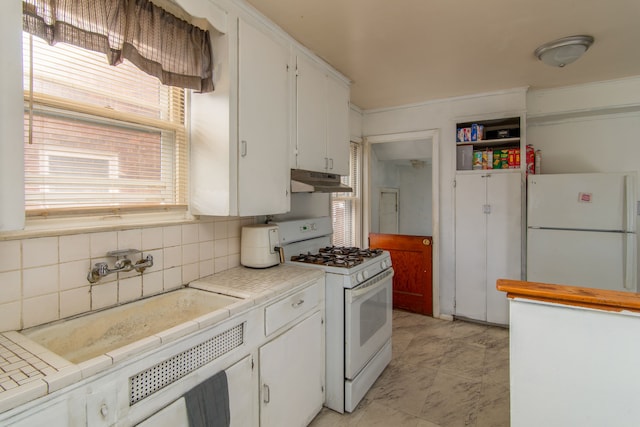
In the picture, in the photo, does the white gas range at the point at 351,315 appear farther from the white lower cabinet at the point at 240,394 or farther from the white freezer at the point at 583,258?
the white freezer at the point at 583,258

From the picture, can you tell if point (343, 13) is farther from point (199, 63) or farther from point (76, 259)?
point (76, 259)

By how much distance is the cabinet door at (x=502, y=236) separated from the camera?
10.6 feet

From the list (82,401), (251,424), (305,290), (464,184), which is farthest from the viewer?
(464,184)

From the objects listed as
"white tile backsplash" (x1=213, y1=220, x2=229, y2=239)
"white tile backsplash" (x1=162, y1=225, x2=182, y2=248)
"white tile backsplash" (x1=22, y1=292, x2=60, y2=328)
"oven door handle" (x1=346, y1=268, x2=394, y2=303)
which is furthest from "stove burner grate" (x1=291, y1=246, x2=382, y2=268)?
"white tile backsplash" (x1=22, y1=292, x2=60, y2=328)

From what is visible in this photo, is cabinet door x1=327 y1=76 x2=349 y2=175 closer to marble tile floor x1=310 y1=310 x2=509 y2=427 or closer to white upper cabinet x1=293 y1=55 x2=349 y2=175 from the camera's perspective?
white upper cabinet x1=293 y1=55 x2=349 y2=175

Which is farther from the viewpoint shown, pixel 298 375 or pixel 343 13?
pixel 343 13

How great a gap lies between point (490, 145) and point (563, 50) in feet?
3.97

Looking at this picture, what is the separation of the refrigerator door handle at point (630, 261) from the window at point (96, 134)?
11.4ft

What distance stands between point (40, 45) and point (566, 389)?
2.39 m

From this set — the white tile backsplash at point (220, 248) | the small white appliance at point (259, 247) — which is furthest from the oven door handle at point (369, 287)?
the white tile backsplash at point (220, 248)

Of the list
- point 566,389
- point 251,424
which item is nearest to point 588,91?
point 566,389

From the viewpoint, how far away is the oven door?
207cm

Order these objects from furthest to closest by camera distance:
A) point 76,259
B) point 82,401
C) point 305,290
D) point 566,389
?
point 305,290, point 76,259, point 566,389, point 82,401

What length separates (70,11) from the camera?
1.26 m
